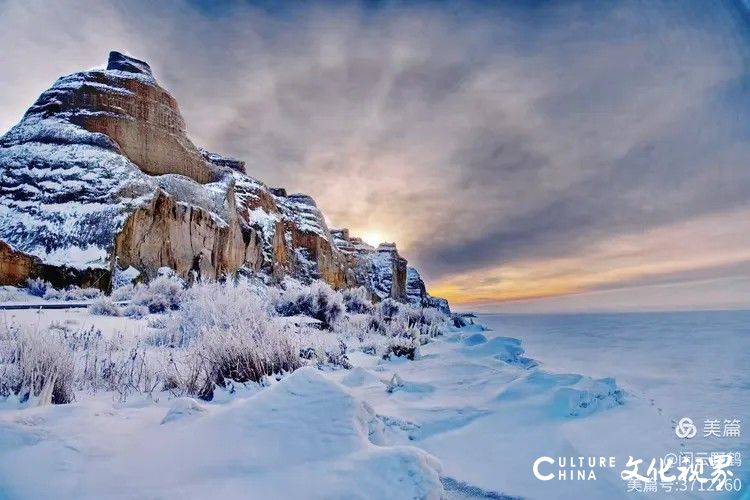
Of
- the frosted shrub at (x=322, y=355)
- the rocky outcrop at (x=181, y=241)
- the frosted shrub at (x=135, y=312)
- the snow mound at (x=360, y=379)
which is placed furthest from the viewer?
the rocky outcrop at (x=181, y=241)

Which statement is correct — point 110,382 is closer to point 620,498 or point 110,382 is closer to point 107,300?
point 620,498

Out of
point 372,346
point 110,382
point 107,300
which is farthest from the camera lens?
point 107,300

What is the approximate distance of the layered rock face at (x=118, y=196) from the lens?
822 inches

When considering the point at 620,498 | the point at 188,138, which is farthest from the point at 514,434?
the point at 188,138

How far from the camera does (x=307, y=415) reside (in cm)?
227

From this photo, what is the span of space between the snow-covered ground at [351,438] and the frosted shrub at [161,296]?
8.23 metres

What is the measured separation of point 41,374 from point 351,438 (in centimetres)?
248

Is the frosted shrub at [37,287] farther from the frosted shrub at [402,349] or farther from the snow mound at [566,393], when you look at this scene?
the snow mound at [566,393]

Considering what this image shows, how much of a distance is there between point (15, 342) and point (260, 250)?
108ft

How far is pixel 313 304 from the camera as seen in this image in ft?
36.3

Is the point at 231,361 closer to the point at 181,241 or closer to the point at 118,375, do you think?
the point at 118,375

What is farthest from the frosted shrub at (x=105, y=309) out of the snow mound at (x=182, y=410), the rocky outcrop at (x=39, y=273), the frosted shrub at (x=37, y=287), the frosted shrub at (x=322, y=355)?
the rocky outcrop at (x=39, y=273)

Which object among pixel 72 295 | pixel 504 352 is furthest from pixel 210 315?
pixel 72 295

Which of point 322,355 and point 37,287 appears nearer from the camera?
point 322,355
